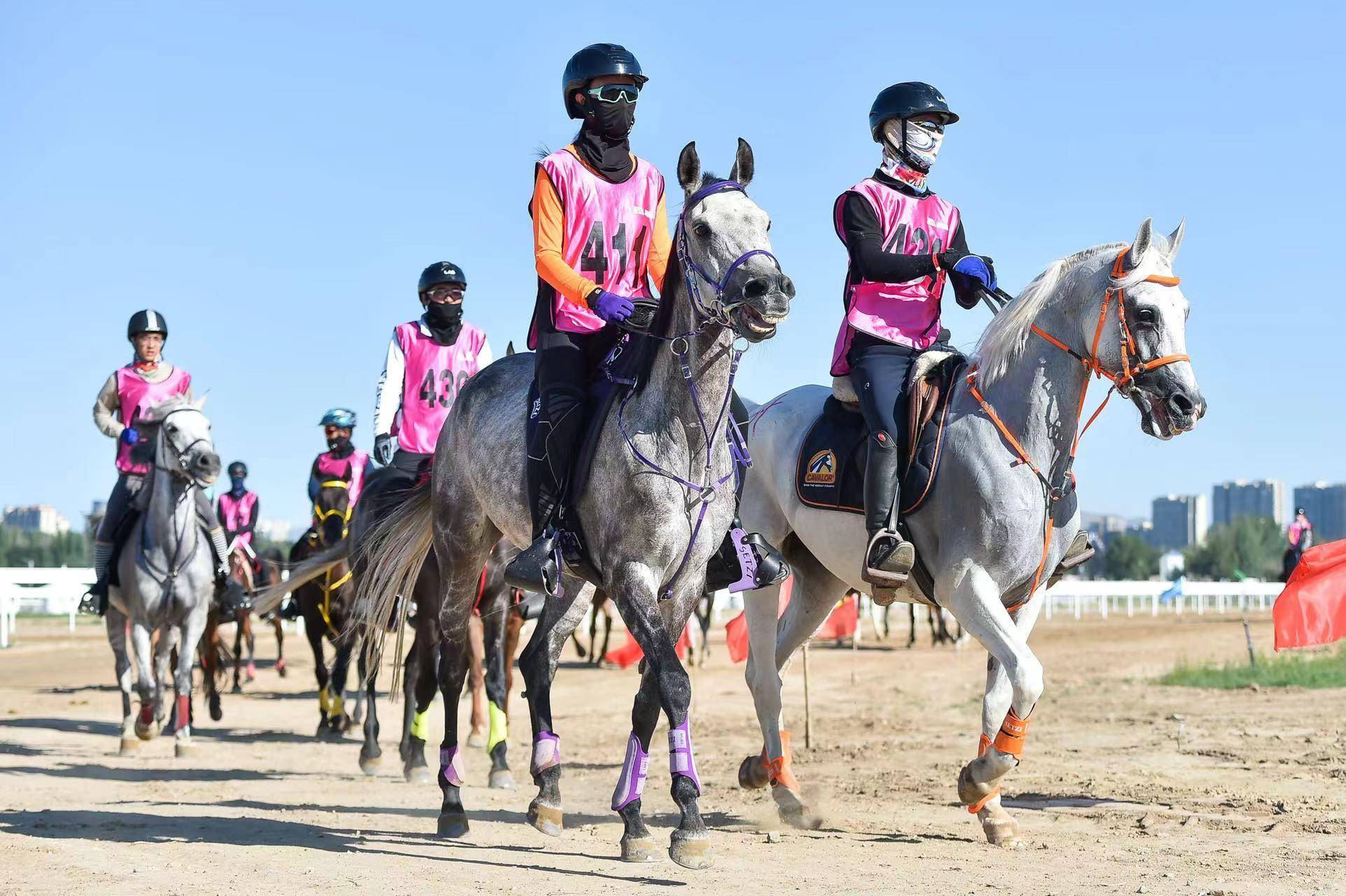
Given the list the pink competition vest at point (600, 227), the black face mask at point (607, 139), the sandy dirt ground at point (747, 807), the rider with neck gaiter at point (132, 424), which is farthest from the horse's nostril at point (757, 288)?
the rider with neck gaiter at point (132, 424)

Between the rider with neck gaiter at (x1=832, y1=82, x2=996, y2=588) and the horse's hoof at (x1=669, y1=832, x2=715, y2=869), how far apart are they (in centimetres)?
203

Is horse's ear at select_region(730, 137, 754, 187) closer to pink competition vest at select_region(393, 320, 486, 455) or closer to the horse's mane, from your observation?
the horse's mane

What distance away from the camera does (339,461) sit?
15195mm

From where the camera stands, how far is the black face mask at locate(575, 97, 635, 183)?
23.7 ft

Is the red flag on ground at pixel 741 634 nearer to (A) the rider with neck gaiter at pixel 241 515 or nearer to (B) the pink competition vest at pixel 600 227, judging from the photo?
(B) the pink competition vest at pixel 600 227

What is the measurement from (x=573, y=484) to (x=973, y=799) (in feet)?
8.66

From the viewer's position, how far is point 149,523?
12.4 metres

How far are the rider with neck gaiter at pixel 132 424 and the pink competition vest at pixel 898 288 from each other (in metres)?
7.15

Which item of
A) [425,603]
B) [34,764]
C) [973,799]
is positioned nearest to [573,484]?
[973,799]

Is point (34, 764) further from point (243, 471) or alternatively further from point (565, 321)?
point (243, 471)

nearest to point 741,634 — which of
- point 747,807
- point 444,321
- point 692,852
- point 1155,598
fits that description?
point 747,807

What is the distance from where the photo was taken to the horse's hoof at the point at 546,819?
6855mm

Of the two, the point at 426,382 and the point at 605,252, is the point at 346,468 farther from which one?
the point at 605,252

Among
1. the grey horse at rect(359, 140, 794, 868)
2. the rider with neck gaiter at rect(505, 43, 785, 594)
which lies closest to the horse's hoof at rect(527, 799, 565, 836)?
the grey horse at rect(359, 140, 794, 868)
